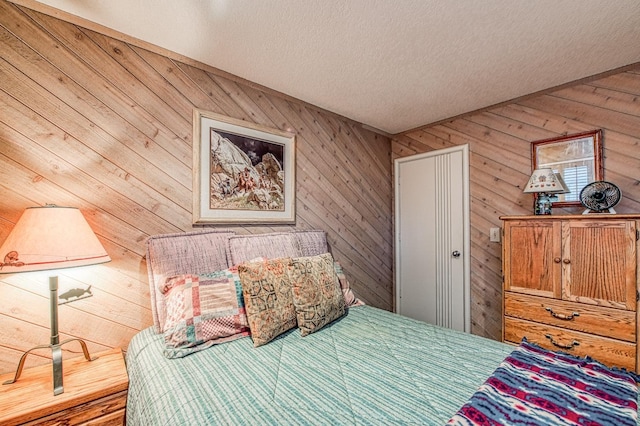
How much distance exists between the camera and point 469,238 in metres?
2.81

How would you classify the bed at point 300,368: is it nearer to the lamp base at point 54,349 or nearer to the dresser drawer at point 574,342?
the lamp base at point 54,349

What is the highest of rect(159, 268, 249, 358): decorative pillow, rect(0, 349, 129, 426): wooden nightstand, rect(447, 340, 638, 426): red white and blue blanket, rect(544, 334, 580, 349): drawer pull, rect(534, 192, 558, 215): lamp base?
rect(534, 192, 558, 215): lamp base

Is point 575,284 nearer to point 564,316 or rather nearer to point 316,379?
point 564,316

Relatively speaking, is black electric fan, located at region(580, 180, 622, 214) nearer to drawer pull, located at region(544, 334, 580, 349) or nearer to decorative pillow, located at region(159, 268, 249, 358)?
drawer pull, located at region(544, 334, 580, 349)

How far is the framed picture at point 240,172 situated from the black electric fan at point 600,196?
216 centimetres

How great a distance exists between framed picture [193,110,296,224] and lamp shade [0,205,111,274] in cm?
67

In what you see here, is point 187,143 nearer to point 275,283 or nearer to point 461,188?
point 275,283

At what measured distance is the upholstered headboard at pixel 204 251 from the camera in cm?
163

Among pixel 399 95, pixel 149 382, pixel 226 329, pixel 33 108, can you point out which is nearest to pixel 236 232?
pixel 226 329

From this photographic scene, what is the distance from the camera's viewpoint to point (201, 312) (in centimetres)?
145

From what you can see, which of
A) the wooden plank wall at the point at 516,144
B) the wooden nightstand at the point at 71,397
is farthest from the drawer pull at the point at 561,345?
the wooden nightstand at the point at 71,397

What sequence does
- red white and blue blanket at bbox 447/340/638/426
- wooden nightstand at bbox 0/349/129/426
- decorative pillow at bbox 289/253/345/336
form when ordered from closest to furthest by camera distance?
red white and blue blanket at bbox 447/340/638/426 → wooden nightstand at bbox 0/349/129/426 → decorative pillow at bbox 289/253/345/336

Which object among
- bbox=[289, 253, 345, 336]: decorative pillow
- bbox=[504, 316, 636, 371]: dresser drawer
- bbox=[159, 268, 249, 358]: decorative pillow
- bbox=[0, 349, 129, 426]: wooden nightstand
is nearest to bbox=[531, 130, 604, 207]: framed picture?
bbox=[504, 316, 636, 371]: dresser drawer

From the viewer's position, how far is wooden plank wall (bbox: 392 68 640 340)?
201cm
